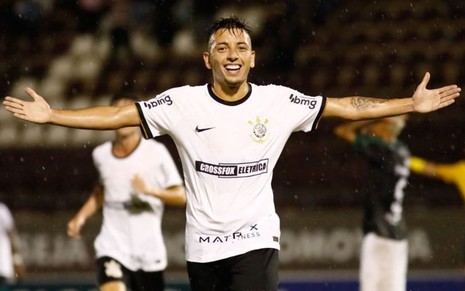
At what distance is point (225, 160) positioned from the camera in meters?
6.56

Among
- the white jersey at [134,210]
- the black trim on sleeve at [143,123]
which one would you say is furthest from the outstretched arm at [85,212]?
the black trim on sleeve at [143,123]

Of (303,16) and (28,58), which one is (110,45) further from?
(303,16)

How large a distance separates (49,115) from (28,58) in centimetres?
1373

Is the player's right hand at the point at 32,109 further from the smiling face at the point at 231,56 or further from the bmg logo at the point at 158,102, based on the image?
the smiling face at the point at 231,56

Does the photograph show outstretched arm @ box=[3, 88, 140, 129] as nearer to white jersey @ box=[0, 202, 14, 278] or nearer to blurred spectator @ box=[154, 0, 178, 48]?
white jersey @ box=[0, 202, 14, 278]

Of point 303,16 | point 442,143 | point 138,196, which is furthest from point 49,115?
point 303,16

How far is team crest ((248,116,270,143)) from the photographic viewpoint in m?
6.60

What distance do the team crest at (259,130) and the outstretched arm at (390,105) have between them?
1.31ft

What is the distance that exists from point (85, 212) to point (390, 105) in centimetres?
336

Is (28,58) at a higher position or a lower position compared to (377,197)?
higher

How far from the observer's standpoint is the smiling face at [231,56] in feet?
21.6

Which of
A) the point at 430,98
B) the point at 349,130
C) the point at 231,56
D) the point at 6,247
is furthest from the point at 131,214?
the point at 349,130

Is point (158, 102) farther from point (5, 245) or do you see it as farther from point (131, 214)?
point (5, 245)

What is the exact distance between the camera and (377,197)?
472 inches
